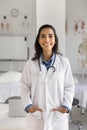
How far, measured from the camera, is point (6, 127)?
5.68 feet

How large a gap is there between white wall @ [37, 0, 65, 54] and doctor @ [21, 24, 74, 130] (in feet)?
8.95

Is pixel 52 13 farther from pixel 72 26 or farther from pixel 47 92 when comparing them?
pixel 47 92

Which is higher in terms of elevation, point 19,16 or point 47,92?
point 19,16

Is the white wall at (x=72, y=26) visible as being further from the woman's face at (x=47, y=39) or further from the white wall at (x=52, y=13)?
the woman's face at (x=47, y=39)

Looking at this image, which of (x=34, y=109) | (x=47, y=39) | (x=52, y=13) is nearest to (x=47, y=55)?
(x=47, y=39)

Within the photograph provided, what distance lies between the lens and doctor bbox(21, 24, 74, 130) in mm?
1399

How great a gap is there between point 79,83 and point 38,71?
2613 mm

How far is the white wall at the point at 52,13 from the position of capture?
410 centimetres

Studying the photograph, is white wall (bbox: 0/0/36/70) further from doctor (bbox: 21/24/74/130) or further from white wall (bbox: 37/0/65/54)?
doctor (bbox: 21/24/74/130)

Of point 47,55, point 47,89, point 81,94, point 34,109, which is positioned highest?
point 47,55

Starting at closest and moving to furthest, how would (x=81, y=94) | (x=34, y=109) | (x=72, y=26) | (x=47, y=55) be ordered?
(x=34, y=109) < (x=47, y=55) < (x=81, y=94) < (x=72, y=26)

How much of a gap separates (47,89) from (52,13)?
2916 millimetres

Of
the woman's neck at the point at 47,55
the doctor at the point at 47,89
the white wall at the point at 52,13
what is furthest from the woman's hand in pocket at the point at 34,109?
the white wall at the point at 52,13

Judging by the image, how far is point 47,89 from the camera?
1.40m
